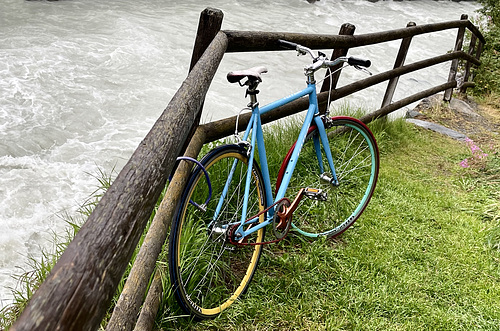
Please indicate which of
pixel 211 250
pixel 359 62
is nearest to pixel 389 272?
pixel 211 250

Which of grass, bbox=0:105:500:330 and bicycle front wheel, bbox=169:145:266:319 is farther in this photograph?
grass, bbox=0:105:500:330

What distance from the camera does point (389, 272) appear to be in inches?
112

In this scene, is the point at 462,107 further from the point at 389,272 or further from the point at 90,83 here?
the point at 90,83

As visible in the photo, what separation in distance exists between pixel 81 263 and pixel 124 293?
0.90m

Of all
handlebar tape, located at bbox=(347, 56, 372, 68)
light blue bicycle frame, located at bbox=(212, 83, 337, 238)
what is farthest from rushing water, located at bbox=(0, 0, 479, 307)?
handlebar tape, located at bbox=(347, 56, 372, 68)

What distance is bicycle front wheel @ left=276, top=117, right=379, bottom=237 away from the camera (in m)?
3.06

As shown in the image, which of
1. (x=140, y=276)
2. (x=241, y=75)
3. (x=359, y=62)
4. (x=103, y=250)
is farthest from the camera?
(x=359, y=62)

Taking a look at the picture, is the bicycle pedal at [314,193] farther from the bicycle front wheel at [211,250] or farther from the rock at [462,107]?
the rock at [462,107]

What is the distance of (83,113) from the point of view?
6406 millimetres

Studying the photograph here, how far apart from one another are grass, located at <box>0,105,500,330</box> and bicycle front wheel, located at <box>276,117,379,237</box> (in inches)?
4.8

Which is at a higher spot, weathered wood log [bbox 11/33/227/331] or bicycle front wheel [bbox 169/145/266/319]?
weathered wood log [bbox 11/33/227/331]

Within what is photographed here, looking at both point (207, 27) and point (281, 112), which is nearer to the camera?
point (207, 27)

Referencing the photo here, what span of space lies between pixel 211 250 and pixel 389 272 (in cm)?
116

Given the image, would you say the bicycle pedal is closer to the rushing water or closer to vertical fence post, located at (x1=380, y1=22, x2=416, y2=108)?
the rushing water
